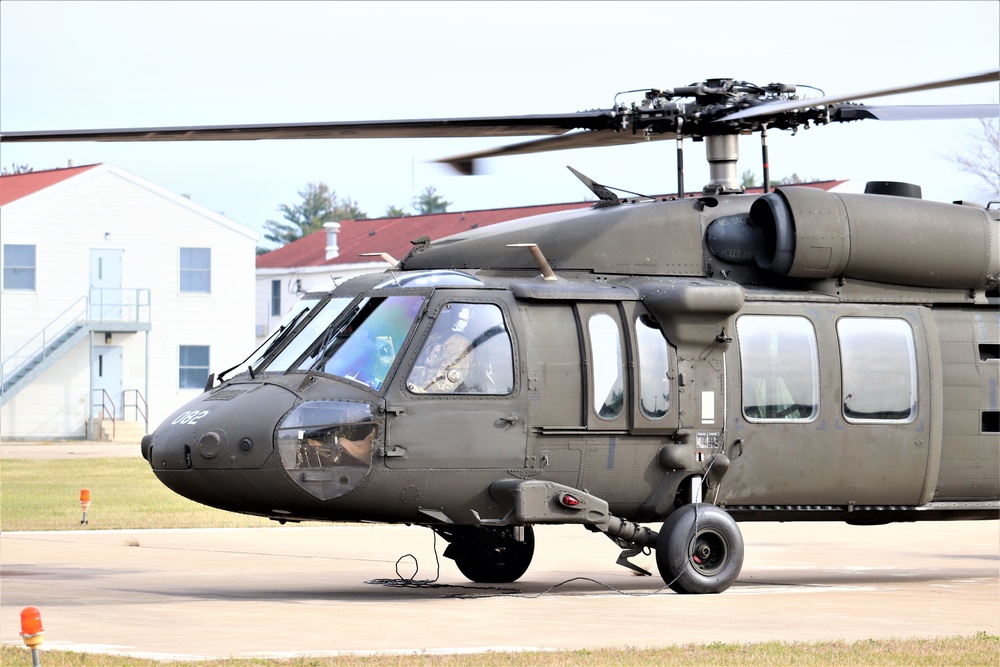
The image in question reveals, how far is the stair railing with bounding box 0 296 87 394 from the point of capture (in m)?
48.2

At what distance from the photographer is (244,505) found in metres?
12.3

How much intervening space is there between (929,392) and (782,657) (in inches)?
209

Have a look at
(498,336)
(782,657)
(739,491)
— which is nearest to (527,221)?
(498,336)

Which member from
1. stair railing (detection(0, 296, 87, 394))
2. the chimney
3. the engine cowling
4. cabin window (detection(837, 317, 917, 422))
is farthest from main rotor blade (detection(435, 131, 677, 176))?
the chimney

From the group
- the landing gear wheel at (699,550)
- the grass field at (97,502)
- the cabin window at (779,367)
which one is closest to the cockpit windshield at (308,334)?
the landing gear wheel at (699,550)

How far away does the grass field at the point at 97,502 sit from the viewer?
21747 millimetres

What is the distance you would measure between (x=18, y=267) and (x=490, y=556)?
1476 inches

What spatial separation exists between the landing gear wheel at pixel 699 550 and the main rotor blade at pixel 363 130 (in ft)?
11.1

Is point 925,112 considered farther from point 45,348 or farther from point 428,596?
point 45,348

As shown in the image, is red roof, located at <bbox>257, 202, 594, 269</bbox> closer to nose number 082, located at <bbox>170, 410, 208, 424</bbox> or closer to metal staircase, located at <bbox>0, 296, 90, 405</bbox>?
metal staircase, located at <bbox>0, 296, 90, 405</bbox>

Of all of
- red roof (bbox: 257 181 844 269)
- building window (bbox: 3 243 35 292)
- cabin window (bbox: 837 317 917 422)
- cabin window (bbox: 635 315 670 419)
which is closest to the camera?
cabin window (bbox: 635 315 670 419)

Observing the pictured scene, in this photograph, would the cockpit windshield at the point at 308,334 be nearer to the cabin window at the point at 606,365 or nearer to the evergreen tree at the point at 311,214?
the cabin window at the point at 606,365

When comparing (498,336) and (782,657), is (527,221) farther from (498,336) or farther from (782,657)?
(782,657)

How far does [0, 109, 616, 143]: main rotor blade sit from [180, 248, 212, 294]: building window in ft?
131
